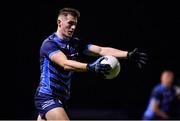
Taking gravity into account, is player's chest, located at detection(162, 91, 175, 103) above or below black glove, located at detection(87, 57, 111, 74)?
below

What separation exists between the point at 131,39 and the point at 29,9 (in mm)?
2628

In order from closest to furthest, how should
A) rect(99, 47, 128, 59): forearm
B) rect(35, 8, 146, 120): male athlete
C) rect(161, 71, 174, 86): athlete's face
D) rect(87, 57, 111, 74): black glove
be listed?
rect(87, 57, 111, 74): black glove < rect(35, 8, 146, 120): male athlete < rect(99, 47, 128, 59): forearm < rect(161, 71, 174, 86): athlete's face

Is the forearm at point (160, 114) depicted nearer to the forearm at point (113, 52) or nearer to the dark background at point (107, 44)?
the dark background at point (107, 44)

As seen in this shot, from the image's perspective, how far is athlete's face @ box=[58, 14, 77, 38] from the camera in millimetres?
6857

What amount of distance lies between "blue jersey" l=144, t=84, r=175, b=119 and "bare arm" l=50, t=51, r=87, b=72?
542cm

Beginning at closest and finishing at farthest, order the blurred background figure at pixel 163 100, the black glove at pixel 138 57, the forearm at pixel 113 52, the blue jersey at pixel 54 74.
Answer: the blue jersey at pixel 54 74, the black glove at pixel 138 57, the forearm at pixel 113 52, the blurred background figure at pixel 163 100

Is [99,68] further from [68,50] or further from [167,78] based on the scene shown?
[167,78]

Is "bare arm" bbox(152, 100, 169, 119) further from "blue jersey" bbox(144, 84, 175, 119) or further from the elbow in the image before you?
the elbow

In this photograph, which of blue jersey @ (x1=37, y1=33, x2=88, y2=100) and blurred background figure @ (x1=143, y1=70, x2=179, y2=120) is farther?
blurred background figure @ (x1=143, y1=70, x2=179, y2=120)

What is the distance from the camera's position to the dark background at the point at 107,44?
1369 cm

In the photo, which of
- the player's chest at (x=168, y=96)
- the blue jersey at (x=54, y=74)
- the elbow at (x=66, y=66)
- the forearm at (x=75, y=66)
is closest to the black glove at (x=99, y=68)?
the forearm at (x=75, y=66)

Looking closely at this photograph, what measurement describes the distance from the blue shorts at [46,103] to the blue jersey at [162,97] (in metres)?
5.08

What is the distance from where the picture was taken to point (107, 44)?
13969mm

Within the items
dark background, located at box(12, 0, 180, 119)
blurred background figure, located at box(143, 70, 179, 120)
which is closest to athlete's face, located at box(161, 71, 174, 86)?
blurred background figure, located at box(143, 70, 179, 120)
